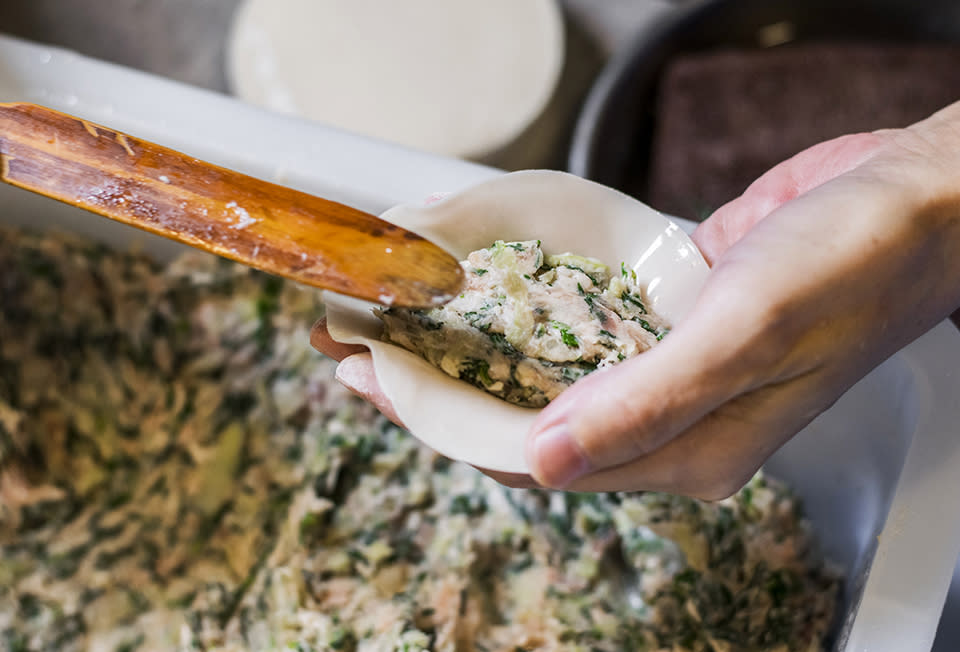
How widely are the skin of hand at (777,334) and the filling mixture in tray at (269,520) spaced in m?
0.24

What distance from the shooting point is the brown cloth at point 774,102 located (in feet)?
3.91

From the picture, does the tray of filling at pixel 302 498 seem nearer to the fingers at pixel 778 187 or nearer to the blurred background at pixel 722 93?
the fingers at pixel 778 187

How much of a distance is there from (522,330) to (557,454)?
0.47ft

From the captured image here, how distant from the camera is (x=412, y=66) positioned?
4.39 feet

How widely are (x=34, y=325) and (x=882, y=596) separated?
3.32 ft

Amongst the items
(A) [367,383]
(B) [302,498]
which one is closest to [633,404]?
(A) [367,383]

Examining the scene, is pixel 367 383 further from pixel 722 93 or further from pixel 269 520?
pixel 722 93

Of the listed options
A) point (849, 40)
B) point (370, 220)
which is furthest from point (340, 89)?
point (849, 40)

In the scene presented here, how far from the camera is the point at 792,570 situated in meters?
0.88

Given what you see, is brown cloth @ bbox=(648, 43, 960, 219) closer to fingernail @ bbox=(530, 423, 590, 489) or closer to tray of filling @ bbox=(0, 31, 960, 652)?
tray of filling @ bbox=(0, 31, 960, 652)

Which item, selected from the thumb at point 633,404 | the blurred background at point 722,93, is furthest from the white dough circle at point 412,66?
the thumb at point 633,404

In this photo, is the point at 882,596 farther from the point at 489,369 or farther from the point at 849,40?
the point at 849,40

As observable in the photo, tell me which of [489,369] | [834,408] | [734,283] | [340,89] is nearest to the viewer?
[734,283]

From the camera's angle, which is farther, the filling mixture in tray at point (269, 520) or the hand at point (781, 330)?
the filling mixture in tray at point (269, 520)
